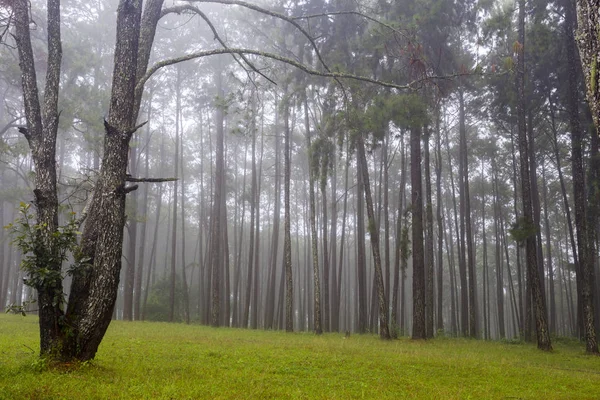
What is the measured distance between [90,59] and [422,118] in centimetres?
1418

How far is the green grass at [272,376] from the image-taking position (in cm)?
518

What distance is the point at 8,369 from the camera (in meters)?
5.77

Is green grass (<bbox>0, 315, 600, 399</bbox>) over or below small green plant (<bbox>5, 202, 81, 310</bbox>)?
below

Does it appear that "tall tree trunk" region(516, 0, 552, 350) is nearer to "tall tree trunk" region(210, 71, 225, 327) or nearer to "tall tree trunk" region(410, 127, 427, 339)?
"tall tree trunk" region(410, 127, 427, 339)

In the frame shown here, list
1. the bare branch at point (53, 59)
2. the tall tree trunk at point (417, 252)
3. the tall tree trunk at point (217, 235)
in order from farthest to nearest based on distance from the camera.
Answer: the tall tree trunk at point (217, 235)
the tall tree trunk at point (417, 252)
the bare branch at point (53, 59)

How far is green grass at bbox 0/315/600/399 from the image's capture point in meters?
5.18

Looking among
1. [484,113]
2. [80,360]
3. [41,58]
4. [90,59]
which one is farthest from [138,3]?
[484,113]

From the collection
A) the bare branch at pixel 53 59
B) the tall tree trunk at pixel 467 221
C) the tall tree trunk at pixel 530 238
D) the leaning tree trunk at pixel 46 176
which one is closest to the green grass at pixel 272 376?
the leaning tree trunk at pixel 46 176

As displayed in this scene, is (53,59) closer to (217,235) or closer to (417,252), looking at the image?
(417,252)

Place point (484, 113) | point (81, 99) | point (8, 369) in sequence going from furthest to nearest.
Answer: point (484, 113) → point (81, 99) → point (8, 369)

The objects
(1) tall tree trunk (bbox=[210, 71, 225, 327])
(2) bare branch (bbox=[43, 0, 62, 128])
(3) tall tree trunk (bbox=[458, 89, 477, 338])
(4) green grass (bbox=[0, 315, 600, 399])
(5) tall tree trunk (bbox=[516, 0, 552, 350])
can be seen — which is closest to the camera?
(4) green grass (bbox=[0, 315, 600, 399])

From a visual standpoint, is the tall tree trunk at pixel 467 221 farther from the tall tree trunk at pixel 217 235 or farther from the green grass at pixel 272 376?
the tall tree trunk at pixel 217 235

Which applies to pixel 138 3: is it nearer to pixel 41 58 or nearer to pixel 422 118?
pixel 422 118

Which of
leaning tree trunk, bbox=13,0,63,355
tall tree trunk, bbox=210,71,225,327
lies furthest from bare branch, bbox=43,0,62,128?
tall tree trunk, bbox=210,71,225,327
